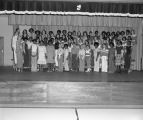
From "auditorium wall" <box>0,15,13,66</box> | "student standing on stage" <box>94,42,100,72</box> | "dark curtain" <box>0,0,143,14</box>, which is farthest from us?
"auditorium wall" <box>0,15,13,66</box>

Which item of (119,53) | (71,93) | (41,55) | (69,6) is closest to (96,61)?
(119,53)

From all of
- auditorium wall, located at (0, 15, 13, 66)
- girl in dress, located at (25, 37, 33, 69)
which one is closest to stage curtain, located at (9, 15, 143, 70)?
auditorium wall, located at (0, 15, 13, 66)

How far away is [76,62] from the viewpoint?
33.3 ft

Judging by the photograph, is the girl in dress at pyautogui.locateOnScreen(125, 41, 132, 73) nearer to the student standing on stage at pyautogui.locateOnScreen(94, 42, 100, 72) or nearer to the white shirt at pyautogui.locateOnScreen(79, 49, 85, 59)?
the student standing on stage at pyautogui.locateOnScreen(94, 42, 100, 72)

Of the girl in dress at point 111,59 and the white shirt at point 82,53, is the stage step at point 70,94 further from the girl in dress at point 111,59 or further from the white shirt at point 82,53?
the white shirt at point 82,53

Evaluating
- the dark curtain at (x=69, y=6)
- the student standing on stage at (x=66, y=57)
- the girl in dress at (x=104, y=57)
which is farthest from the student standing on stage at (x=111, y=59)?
the student standing on stage at (x=66, y=57)

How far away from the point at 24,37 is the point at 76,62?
71.3 inches

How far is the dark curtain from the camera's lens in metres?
9.88

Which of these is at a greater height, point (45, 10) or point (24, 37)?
point (45, 10)

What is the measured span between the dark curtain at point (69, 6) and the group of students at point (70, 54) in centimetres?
78

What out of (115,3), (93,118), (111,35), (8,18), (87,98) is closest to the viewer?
(93,118)

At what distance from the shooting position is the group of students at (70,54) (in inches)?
393

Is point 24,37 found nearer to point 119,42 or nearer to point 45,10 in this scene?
point 45,10

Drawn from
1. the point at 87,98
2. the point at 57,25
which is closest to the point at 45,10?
the point at 57,25
